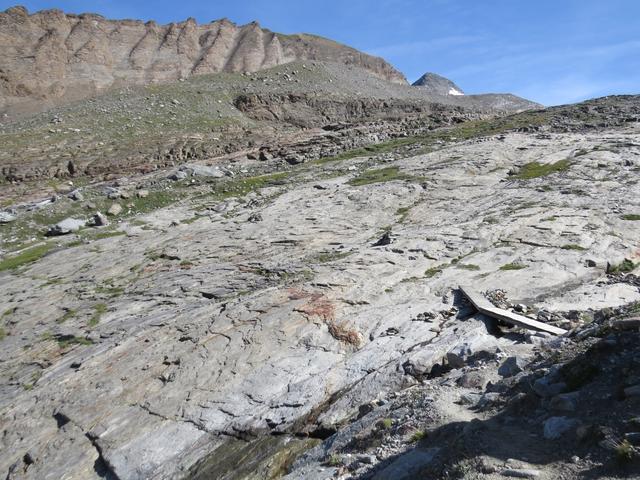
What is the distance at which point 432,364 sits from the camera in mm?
13484

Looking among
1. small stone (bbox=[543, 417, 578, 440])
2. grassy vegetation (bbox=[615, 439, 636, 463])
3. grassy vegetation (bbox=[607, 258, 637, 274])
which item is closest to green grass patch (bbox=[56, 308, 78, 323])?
small stone (bbox=[543, 417, 578, 440])

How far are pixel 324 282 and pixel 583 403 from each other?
12.2 metres

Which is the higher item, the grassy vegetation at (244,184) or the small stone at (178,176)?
the small stone at (178,176)

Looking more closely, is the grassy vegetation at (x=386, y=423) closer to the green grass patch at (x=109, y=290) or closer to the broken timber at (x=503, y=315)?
the broken timber at (x=503, y=315)

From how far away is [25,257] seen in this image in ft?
110

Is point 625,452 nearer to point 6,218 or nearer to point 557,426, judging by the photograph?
point 557,426

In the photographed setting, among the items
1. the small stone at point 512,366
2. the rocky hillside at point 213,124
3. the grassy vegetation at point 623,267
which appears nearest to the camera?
the small stone at point 512,366

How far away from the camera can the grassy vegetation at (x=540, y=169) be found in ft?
115

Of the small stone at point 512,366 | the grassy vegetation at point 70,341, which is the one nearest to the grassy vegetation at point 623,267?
the small stone at point 512,366

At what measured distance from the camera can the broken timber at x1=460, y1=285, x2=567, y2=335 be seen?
13.9m

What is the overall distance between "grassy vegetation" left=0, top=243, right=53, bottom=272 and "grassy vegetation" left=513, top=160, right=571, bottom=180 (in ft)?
114

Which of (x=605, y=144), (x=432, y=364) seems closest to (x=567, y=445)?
(x=432, y=364)

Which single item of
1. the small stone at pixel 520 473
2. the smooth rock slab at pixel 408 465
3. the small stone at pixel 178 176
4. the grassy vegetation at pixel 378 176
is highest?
the small stone at pixel 178 176

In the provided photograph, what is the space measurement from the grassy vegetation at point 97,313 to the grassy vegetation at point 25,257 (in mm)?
12650
